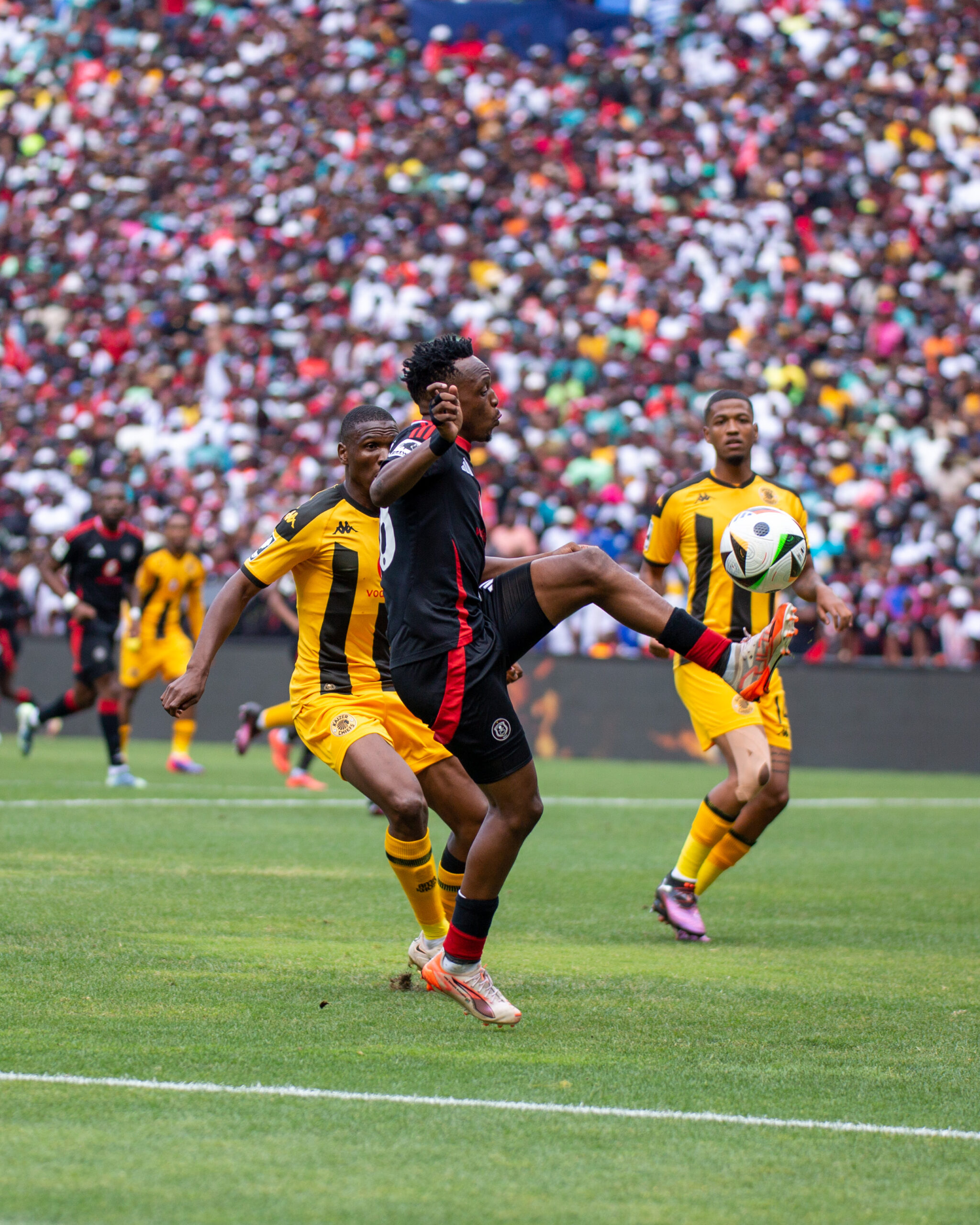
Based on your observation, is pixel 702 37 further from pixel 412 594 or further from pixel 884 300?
pixel 412 594

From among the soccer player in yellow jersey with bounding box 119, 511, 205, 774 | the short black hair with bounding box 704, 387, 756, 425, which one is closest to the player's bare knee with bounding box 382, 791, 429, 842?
the short black hair with bounding box 704, 387, 756, 425

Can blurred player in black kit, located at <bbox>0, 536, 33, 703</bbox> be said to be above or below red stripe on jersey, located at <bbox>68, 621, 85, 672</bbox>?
below

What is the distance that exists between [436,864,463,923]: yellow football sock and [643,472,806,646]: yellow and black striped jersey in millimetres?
2197

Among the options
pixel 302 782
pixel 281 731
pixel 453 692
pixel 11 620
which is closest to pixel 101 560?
pixel 281 731

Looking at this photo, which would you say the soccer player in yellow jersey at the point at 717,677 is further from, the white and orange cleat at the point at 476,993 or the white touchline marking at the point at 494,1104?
the white touchline marking at the point at 494,1104

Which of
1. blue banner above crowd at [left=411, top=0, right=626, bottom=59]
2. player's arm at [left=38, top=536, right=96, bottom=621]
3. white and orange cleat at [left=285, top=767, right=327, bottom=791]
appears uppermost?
blue banner above crowd at [left=411, top=0, right=626, bottom=59]

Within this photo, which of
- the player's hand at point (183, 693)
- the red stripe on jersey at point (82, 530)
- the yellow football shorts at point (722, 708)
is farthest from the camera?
the red stripe on jersey at point (82, 530)

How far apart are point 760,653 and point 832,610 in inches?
87.8

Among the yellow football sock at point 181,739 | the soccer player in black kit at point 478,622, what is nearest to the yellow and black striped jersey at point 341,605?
the soccer player in black kit at point 478,622

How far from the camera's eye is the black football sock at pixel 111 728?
50.7 ft

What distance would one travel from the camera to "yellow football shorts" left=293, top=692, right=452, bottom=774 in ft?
23.5

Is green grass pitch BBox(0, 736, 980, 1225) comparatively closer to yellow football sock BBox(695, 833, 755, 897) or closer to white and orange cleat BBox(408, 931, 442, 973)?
white and orange cleat BBox(408, 931, 442, 973)

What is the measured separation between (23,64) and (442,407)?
32.4 metres

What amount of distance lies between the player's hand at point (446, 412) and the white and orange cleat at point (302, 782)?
35.9 ft
